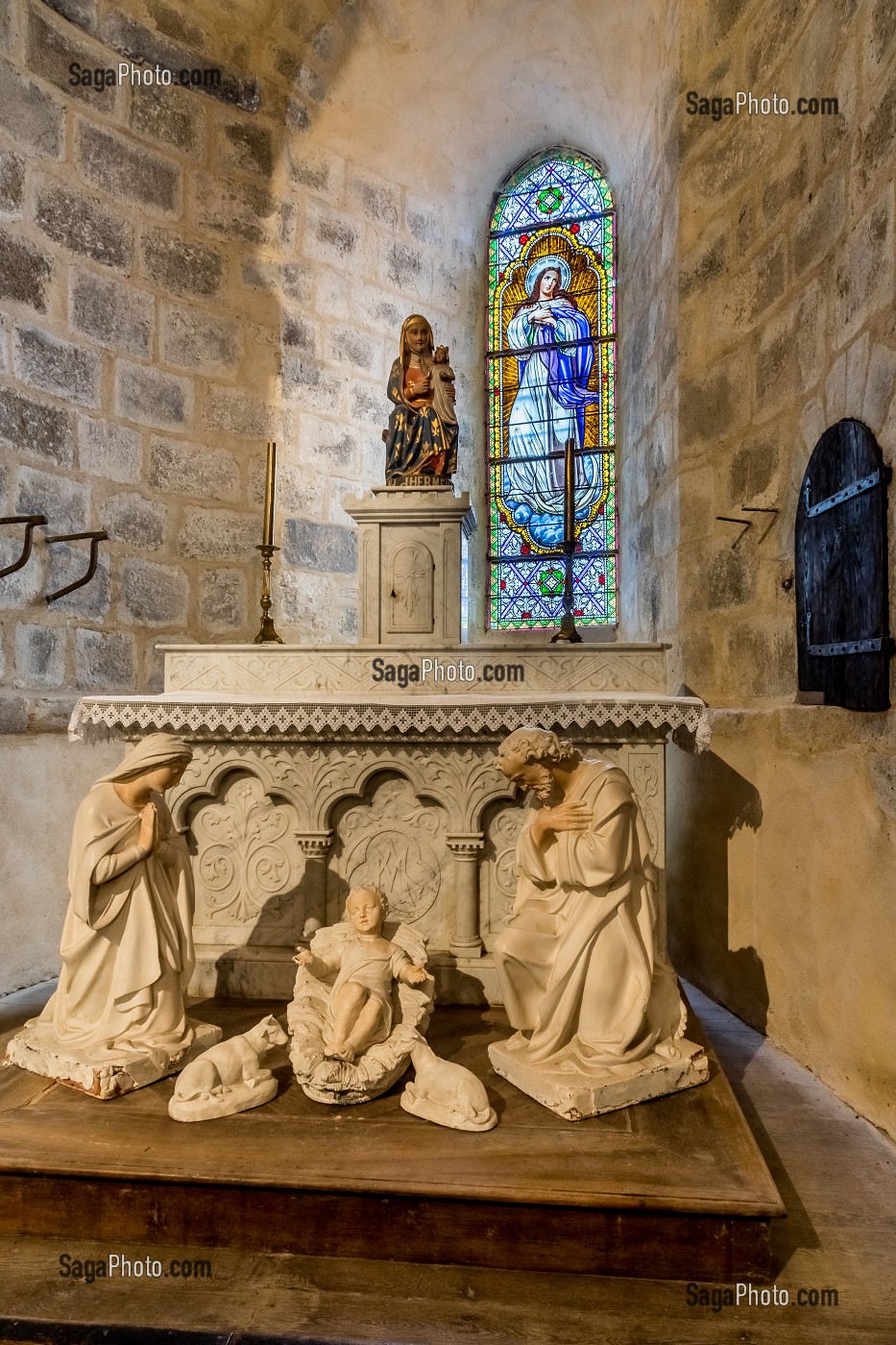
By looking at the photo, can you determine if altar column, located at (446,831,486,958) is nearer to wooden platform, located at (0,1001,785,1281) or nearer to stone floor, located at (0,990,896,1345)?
wooden platform, located at (0,1001,785,1281)

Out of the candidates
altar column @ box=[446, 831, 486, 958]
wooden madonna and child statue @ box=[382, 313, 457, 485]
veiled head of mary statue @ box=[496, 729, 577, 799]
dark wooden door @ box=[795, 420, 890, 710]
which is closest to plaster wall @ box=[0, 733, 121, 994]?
altar column @ box=[446, 831, 486, 958]

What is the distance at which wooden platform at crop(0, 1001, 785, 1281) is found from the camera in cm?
260

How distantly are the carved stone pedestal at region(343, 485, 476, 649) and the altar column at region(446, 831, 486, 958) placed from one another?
3.50 ft

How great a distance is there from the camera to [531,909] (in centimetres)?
348

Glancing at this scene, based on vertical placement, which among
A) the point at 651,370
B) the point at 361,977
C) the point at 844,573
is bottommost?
the point at 361,977

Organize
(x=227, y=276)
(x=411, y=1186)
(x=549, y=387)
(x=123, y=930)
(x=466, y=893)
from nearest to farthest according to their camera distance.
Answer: (x=411, y=1186) → (x=123, y=930) → (x=466, y=893) → (x=227, y=276) → (x=549, y=387)

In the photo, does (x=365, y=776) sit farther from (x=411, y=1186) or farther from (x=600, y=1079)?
(x=411, y=1186)

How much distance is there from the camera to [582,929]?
3268mm

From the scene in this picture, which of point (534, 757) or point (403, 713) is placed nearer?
point (534, 757)

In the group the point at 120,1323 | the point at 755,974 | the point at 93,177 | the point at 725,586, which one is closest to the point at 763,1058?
the point at 755,974

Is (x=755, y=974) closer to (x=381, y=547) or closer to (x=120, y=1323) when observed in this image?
(x=381, y=547)

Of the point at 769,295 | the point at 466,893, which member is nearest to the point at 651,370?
the point at 769,295

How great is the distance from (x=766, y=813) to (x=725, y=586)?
4.57 feet

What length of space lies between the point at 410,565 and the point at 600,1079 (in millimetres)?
2761
